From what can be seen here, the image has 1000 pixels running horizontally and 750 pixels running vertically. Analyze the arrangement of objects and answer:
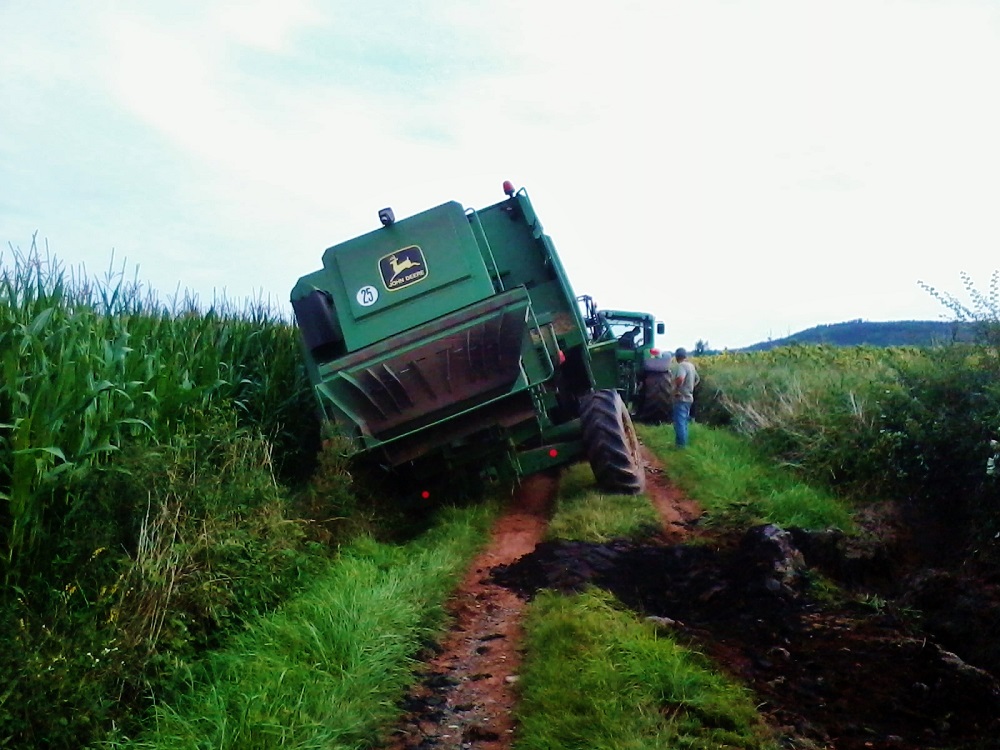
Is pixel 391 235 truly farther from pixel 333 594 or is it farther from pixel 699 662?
pixel 699 662

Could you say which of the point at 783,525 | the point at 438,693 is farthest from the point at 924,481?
the point at 438,693

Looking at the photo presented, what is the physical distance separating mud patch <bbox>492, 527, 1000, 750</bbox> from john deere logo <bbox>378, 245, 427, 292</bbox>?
310 cm

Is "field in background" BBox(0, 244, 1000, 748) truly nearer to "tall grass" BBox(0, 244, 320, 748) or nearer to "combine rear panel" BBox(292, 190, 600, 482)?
"tall grass" BBox(0, 244, 320, 748)

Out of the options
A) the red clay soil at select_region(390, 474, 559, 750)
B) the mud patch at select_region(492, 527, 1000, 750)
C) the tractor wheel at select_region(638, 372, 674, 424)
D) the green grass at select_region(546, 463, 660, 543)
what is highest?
the tractor wheel at select_region(638, 372, 674, 424)

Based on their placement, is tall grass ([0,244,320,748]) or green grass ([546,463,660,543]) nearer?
tall grass ([0,244,320,748])

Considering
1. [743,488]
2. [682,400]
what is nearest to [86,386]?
[743,488]

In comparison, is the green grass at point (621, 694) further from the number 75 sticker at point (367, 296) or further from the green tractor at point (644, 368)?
the green tractor at point (644, 368)

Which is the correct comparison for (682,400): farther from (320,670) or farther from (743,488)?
(320,670)

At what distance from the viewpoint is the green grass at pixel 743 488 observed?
821 cm

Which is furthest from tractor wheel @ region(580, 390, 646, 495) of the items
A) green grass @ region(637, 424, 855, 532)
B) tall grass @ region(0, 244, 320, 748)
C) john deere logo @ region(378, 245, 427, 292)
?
tall grass @ region(0, 244, 320, 748)

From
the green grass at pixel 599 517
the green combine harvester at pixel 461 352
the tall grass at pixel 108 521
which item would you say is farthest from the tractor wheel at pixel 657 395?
the tall grass at pixel 108 521

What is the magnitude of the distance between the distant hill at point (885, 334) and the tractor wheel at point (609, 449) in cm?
324

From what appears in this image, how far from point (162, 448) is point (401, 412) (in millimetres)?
2102

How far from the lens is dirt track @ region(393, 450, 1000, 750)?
4309 millimetres
